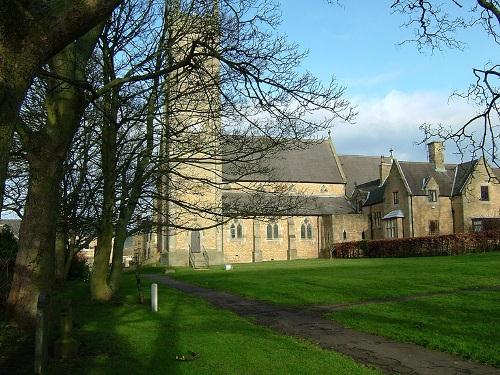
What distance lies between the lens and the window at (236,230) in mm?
56281

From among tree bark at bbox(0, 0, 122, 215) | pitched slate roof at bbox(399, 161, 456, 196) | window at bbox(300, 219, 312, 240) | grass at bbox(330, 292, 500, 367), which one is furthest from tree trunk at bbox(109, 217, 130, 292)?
window at bbox(300, 219, 312, 240)

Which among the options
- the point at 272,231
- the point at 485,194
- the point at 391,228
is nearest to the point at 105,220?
the point at 391,228

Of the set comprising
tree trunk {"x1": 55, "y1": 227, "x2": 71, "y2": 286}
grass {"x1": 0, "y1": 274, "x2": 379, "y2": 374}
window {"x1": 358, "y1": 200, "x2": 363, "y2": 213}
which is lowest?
grass {"x1": 0, "y1": 274, "x2": 379, "y2": 374}

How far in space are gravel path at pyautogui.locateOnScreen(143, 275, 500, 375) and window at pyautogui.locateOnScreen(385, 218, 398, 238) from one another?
3835 cm

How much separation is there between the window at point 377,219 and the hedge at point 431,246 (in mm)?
7764

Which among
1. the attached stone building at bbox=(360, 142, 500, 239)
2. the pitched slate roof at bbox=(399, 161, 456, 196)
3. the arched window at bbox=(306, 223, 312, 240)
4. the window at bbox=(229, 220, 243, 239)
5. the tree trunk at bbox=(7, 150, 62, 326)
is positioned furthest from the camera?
the arched window at bbox=(306, 223, 312, 240)

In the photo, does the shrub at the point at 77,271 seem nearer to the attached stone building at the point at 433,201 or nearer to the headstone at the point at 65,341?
the headstone at the point at 65,341

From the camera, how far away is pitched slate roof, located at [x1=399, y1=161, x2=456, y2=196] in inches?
1951

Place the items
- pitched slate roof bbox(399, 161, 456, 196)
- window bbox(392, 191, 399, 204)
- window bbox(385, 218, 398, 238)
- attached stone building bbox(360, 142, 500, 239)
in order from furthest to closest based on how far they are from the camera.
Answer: window bbox(392, 191, 399, 204) → window bbox(385, 218, 398, 238) → pitched slate roof bbox(399, 161, 456, 196) → attached stone building bbox(360, 142, 500, 239)

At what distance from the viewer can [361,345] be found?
30.1ft

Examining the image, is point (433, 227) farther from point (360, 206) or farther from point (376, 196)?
point (360, 206)

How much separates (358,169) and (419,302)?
55410 mm

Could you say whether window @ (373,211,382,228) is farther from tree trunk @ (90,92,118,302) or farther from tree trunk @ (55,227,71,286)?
tree trunk @ (90,92,118,302)

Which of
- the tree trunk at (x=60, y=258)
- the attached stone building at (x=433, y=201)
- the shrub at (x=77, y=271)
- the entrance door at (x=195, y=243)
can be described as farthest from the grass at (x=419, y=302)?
the attached stone building at (x=433, y=201)
